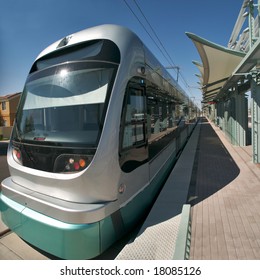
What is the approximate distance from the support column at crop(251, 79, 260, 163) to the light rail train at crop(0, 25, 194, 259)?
461 cm

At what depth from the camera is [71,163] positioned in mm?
2670

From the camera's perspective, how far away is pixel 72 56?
3051mm

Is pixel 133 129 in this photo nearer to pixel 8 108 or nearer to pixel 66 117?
pixel 66 117

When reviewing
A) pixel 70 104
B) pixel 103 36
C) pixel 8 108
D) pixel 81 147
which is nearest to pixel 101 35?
pixel 103 36

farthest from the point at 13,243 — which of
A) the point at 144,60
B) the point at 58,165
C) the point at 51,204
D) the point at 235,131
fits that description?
the point at 235,131

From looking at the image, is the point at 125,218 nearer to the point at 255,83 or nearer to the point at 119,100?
the point at 119,100

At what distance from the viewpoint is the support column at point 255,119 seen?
664 cm

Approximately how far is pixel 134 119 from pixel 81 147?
37.0 inches

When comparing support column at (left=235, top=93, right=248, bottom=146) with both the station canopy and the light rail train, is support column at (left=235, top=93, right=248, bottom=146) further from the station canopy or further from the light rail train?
the light rail train

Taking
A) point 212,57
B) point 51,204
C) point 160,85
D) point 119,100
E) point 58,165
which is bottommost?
point 51,204

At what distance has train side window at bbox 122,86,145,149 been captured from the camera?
296cm

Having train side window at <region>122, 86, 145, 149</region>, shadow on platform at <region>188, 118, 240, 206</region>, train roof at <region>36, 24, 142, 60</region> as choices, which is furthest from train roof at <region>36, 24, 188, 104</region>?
shadow on platform at <region>188, 118, 240, 206</region>

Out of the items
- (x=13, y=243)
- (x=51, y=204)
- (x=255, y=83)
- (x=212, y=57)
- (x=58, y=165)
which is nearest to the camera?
(x=51, y=204)

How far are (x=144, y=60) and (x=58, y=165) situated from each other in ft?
6.81
